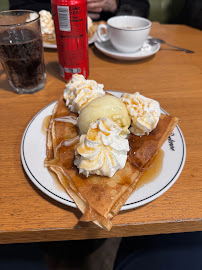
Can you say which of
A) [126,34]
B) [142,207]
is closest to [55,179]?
[142,207]

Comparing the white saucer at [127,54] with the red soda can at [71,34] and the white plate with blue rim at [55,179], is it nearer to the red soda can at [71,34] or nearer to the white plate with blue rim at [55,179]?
the red soda can at [71,34]

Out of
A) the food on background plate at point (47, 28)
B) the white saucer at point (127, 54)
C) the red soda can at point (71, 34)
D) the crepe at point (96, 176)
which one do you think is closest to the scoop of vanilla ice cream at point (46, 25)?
the food on background plate at point (47, 28)

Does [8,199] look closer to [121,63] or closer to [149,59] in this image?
[121,63]

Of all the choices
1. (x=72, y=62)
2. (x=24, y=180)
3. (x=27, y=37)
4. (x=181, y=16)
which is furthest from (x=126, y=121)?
(x=181, y=16)

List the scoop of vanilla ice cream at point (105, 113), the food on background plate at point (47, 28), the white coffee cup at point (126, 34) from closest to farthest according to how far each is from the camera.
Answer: the scoop of vanilla ice cream at point (105, 113) → the white coffee cup at point (126, 34) → the food on background plate at point (47, 28)

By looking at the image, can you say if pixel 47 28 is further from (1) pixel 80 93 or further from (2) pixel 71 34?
(1) pixel 80 93

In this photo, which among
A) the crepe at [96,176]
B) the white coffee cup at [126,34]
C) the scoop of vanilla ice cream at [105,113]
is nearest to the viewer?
the crepe at [96,176]

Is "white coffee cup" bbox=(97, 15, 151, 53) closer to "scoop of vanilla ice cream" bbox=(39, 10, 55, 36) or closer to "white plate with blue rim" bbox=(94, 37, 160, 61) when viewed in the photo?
"white plate with blue rim" bbox=(94, 37, 160, 61)
